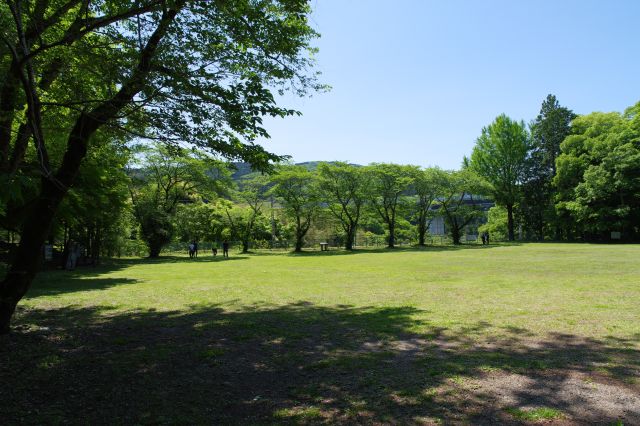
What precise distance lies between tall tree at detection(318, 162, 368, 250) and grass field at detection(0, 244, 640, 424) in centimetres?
2995

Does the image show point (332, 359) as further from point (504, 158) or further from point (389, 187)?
point (504, 158)

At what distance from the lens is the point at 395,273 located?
601 inches

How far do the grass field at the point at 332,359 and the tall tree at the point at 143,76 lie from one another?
2024 millimetres

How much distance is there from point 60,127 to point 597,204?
47.6 m

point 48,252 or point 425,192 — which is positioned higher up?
point 425,192

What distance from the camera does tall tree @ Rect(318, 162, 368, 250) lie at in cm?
3934

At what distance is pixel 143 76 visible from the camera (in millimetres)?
5711

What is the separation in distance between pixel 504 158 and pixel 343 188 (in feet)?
80.7

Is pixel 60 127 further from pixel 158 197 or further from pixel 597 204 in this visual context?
pixel 597 204

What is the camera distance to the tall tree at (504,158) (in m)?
51.4

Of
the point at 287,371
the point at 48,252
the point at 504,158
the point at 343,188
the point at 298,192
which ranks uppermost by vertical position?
the point at 504,158

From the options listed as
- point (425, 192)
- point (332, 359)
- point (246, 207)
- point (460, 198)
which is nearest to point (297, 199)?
point (246, 207)

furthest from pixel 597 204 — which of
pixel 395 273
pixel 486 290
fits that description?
pixel 486 290

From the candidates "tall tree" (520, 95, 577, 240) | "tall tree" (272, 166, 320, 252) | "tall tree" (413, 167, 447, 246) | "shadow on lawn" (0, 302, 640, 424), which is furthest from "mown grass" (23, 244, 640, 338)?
"tall tree" (520, 95, 577, 240)
